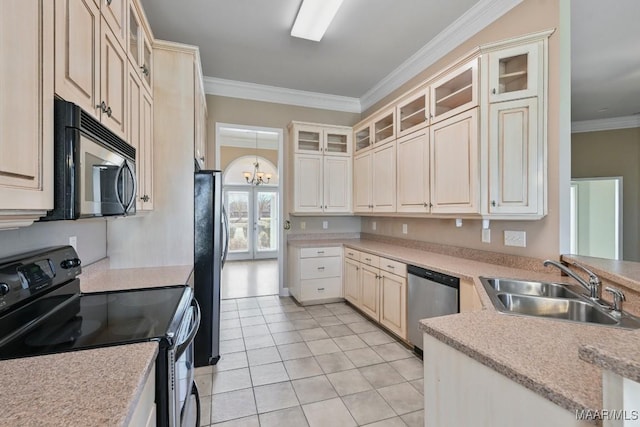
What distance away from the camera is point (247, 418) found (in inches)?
75.0

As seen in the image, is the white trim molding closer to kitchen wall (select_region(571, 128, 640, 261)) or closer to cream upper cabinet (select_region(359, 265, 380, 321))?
cream upper cabinet (select_region(359, 265, 380, 321))

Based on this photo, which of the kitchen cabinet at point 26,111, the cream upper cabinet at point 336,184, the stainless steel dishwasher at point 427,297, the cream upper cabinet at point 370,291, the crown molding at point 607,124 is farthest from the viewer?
the crown molding at point 607,124

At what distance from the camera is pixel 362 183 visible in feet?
13.8

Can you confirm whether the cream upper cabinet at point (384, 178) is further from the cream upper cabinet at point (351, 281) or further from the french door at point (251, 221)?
the french door at point (251, 221)

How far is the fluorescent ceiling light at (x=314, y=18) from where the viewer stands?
2508 millimetres

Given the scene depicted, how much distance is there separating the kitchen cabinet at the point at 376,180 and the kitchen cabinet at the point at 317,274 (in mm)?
791

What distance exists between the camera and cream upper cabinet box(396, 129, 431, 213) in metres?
2.94

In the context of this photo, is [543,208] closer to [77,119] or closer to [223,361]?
[77,119]

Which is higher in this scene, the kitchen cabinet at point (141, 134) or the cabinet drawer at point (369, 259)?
the kitchen cabinet at point (141, 134)

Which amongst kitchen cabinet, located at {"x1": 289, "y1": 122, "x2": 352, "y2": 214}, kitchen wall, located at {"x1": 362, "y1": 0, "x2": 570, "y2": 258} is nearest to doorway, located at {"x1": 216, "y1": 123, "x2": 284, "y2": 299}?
kitchen cabinet, located at {"x1": 289, "y1": 122, "x2": 352, "y2": 214}

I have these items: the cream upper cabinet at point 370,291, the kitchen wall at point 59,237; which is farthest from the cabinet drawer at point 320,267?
the kitchen wall at point 59,237

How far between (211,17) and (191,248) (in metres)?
2.15

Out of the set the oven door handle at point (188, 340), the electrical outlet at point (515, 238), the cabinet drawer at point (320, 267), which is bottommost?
the cabinet drawer at point (320, 267)

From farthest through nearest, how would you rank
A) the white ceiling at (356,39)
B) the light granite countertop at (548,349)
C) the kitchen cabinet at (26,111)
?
1. the white ceiling at (356,39)
2. the kitchen cabinet at (26,111)
3. the light granite countertop at (548,349)
